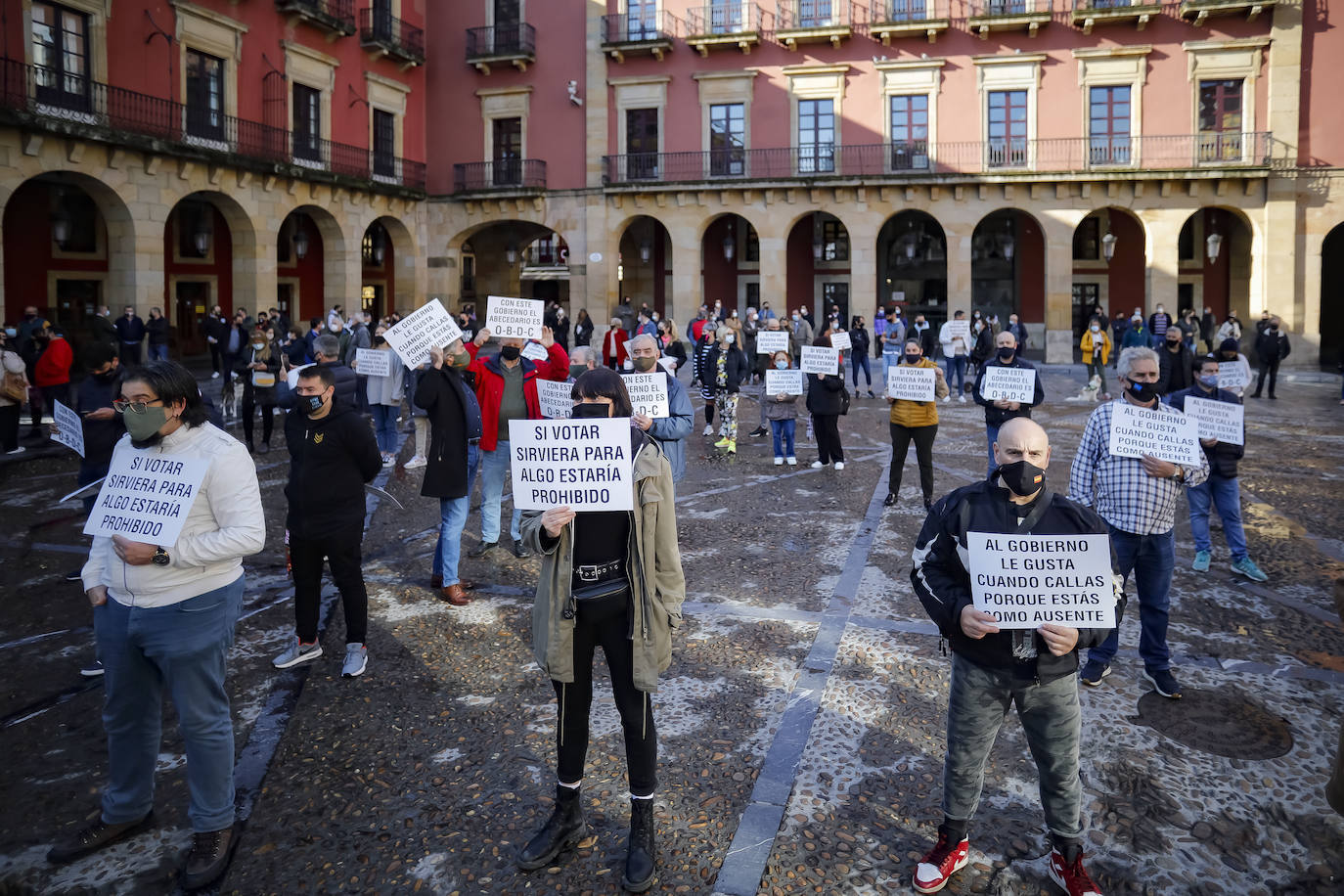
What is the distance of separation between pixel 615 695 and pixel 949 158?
89.2ft

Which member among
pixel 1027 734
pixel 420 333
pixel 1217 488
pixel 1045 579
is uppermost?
pixel 420 333

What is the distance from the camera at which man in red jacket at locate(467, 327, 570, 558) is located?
7750 mm

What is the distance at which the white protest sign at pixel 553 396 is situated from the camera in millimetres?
7969

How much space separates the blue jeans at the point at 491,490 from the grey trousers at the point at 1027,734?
5103 mm

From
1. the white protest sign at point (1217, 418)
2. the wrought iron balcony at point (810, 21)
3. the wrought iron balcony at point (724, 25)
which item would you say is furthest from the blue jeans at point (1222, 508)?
the wrought iron balcony at point (724, 25)

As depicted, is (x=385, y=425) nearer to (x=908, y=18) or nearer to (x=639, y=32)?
(x=639, y=32)

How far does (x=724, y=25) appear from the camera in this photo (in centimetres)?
2884

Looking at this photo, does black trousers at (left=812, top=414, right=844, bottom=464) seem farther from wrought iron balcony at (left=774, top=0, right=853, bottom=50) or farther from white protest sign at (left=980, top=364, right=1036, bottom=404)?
wrought iron balcony at (left=774, top=0, right=853, bottom=50)

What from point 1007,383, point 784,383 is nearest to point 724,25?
point 784,383

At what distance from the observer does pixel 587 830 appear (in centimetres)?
383

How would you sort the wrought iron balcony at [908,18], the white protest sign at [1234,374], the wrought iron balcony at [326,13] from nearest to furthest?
the white protest sign at [1234,374] < the wrought iron balcony at [326,13] < the wrought iron balcony at [908,18]

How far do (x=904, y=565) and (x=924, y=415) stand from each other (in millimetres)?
2580

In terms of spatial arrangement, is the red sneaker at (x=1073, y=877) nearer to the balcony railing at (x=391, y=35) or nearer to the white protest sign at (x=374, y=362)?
the white protest sign at (x=374, y=362)

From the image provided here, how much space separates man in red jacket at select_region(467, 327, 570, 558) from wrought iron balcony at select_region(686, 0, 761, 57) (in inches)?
928
